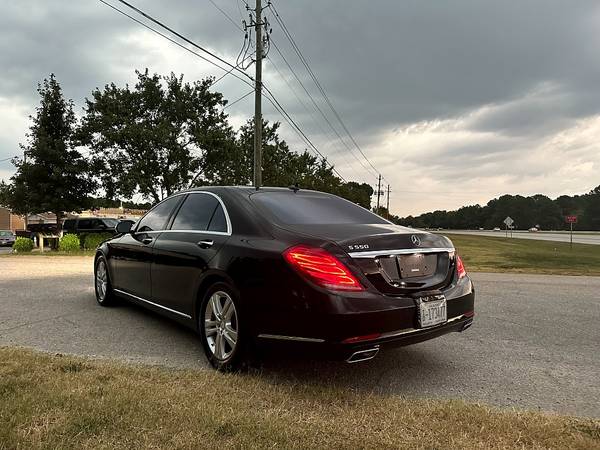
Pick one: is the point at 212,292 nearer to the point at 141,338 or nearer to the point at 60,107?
the point at 141,338

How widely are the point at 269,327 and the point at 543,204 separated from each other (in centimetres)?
15209

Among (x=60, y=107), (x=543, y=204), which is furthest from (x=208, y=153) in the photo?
(x=543, y=204)

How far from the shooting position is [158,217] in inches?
208

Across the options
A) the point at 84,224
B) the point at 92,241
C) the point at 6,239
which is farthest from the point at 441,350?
the point at 6,239

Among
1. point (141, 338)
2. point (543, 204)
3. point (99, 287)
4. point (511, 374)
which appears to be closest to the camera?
point (511, 374)

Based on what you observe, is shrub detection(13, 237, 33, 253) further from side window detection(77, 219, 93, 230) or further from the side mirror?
the side mirror

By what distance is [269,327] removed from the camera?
3256mm

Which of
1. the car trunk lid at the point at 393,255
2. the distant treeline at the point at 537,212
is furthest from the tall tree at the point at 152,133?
the distant treeline at the point at 537,212

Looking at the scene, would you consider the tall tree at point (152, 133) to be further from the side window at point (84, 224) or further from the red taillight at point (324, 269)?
the red taillight at point (324, 269)

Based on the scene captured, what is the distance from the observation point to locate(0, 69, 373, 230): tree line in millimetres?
22656

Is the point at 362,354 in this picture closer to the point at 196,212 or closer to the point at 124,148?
the point at 196,212

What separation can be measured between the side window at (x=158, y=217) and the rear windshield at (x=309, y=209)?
1.34 m

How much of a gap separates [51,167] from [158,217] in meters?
21.1

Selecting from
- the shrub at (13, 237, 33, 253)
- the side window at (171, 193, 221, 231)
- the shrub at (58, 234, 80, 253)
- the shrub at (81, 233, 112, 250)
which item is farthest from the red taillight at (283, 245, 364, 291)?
the shrub at (13, 237, 33, 253)
